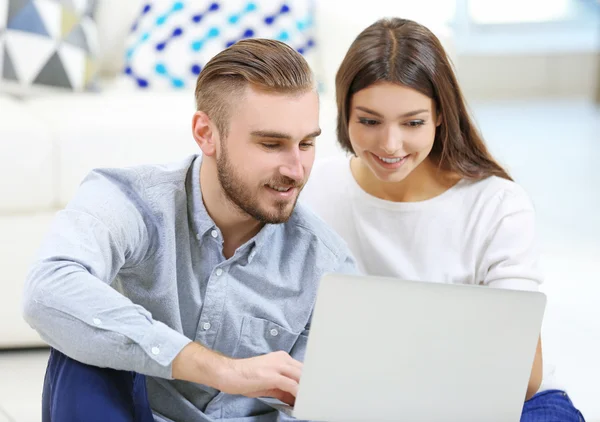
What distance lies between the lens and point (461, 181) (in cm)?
176

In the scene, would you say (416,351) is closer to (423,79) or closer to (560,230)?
(423,79)

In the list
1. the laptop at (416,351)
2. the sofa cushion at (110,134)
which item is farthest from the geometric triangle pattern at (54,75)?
the laptop at (416,351)

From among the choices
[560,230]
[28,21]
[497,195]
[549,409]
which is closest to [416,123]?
[497,195]

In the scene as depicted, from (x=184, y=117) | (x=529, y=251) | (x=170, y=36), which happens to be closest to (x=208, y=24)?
(x=170, y=36)

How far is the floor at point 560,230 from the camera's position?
215 cm

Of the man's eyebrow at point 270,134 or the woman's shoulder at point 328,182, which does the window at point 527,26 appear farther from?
the man's eyebrow at point 270,134

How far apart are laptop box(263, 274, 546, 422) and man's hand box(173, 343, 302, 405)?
0.15 ft

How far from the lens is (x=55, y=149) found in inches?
86.6

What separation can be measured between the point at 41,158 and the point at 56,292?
101 cm

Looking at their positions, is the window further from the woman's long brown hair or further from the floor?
the woman's long brown hair

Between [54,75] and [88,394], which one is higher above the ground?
[54,75]

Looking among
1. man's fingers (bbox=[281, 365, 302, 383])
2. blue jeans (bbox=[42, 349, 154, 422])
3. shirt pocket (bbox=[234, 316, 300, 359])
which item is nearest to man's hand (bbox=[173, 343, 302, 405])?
man's fingers (bbox=[281, 365, 302, 383])

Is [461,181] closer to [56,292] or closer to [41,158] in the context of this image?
[56,292]

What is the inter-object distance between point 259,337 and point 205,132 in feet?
1.03
